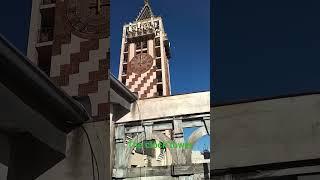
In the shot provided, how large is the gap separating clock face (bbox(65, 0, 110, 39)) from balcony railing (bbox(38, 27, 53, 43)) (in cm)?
20

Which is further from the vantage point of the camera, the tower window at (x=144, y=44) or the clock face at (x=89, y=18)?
the tower window at (x=144, y=44)

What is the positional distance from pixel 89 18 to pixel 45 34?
38 centimetres

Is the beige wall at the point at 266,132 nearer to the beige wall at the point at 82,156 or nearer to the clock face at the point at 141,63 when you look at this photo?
the beige wall at the point at 82,156

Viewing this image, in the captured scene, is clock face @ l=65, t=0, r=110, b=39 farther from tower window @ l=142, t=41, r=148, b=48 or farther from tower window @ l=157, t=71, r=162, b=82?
tower window @ l=142, t=41, r=148, b=48

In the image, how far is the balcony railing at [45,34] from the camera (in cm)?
352

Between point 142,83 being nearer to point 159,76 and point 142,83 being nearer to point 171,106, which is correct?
point 159,76

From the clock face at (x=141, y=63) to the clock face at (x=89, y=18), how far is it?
15.3 m

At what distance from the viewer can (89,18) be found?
351cm

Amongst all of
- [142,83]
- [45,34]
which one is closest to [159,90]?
[142,83]

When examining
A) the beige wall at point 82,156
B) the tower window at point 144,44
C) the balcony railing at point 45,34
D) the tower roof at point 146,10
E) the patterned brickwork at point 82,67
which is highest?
the tower window at point 144,44

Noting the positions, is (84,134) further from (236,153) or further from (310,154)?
(310,154)

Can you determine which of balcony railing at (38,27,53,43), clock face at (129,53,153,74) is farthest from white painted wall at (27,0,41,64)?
clock face at (129,53,153,74)

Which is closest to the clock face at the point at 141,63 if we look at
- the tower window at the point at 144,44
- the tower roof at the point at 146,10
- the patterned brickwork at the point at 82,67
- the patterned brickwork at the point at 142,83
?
the tower window at the point at 144,44

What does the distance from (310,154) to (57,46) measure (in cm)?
202
